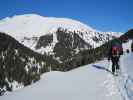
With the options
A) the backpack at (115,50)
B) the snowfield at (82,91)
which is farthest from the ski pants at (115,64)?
the snowfield at (82,91)

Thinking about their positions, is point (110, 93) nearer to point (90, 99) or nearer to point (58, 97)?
point (90, 99)

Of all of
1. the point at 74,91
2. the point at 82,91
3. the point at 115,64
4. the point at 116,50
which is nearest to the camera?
the point at 82,91

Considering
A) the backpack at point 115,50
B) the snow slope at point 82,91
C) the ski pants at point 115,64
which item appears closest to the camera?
the snow slope at point 82,91

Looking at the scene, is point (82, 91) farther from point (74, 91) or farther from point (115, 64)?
point (115, 64)

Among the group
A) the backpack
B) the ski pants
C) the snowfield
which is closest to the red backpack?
the backpack

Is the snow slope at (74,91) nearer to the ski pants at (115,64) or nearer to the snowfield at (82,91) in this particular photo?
the snowfield at (82,91)

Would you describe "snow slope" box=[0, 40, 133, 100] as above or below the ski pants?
below

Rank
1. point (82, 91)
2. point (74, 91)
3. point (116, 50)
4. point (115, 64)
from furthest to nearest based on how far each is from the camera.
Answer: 1. point (116, 50)
2. point (115, 64)
3. point (74, 91)
4. point (82, 91)

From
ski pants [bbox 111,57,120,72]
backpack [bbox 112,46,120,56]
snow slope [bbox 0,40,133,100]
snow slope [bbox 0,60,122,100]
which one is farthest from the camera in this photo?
backpack [bbox 112,46,120,56]

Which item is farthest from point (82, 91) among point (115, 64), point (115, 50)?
point (115, 50)

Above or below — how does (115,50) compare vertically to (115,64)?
above

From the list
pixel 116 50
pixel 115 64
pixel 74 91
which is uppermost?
pixel 116 50

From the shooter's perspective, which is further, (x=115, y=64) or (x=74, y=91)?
(x=115, y=64)

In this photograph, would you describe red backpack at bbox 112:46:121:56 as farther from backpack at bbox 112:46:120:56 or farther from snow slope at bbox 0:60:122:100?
snow slope at bbox 0:60:122:100
